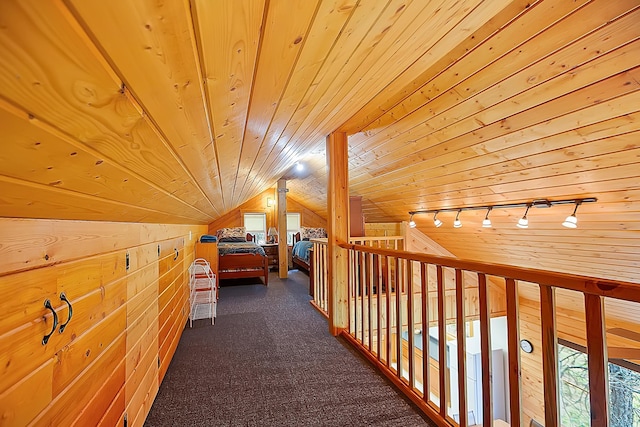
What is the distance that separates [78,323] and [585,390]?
4942 millimetres

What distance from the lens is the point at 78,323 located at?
972 millimetres

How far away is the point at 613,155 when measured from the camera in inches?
76.0

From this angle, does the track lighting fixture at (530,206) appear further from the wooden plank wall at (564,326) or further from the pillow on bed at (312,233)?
the pillow on bed at (312,233)

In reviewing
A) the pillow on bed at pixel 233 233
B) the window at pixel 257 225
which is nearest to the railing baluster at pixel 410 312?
the pillow on bed at pixel 233 233

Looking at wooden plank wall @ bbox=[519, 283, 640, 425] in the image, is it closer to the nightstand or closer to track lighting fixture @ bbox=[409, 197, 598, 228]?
track lighting fixture @ bbox=[409, 197, 598, 228]

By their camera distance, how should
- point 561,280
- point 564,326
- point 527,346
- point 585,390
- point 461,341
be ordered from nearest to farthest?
point 561,280
point 461,341
point 585,390
point 564,326
point 527,346

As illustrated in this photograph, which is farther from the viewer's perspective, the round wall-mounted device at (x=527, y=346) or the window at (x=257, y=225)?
the window at (x=257, y=225)

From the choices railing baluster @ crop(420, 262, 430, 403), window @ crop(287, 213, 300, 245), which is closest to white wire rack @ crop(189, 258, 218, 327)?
railing baluster @ crop(420, 262, 430, 403)

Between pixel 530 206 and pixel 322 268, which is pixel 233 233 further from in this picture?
pixel 530 206

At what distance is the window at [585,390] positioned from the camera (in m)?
2.98

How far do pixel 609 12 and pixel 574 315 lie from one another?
4.05m

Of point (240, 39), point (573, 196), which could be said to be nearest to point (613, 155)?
point (573, 196)

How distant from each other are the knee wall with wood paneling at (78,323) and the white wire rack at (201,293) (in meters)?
1.64

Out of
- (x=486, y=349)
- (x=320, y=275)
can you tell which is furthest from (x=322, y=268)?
(x=486, y=349)
